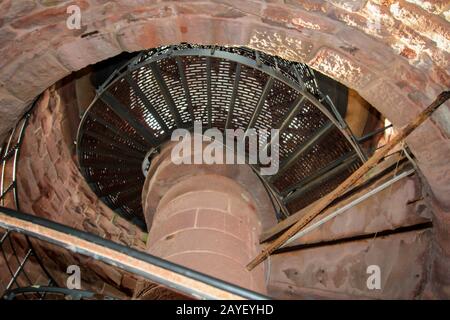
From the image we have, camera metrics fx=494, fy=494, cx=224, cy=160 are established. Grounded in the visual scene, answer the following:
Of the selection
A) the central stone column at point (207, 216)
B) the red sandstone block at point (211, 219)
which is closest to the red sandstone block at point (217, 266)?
the central stone column at point (207, 216)

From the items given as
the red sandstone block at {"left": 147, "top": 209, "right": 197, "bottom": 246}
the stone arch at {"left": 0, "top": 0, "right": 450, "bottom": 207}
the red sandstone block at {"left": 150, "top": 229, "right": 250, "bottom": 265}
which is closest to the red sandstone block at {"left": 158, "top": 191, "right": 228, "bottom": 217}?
the red sandstone block at {"left": 147, "top": 209, "right": 197, "bottom": 246}

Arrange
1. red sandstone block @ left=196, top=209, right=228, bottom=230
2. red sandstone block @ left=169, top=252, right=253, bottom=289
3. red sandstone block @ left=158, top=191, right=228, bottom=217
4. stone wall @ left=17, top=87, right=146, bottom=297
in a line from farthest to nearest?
1. stone wall @ left=17, top=87, right=146, bottom=297
2. red sandstone block @ left=158, top=191, right=228, bottom=217
3. red sandstone block @ left=196, top=209, right=228, bottom=230
4. red sandstone block @ left=169, top=252, right=253, bottom=289

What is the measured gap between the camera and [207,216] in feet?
16.9

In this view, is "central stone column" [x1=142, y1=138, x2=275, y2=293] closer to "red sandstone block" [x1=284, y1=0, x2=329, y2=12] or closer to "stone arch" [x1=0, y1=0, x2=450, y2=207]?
"stone arch" [x1=0, y1=0, x2=450, y2=207]

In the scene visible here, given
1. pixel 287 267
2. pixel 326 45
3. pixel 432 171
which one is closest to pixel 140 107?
pixel 287 267

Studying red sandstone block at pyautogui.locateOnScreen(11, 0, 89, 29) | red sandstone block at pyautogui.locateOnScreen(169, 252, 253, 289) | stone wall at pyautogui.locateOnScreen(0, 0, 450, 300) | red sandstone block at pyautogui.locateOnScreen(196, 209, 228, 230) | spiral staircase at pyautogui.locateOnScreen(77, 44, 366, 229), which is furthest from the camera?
A: spiral staircase at pyautogui.locateOnScreen(77, 44, 366, 229)

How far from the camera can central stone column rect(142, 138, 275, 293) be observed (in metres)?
4.54

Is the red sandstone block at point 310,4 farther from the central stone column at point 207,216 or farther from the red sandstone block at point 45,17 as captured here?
the central stone column at point 207,216

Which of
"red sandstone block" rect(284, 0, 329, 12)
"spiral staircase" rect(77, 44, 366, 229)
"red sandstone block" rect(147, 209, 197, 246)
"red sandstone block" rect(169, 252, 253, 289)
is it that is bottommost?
"red sandstone block" rect(169, 252, 253, 289)

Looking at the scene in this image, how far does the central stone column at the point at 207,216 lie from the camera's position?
4.54m

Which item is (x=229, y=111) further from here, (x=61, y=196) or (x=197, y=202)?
(x=61, y=196)

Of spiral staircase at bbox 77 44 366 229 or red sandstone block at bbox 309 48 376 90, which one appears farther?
spiral staircase at bbox 77 44 366 229

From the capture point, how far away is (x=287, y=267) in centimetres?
577
